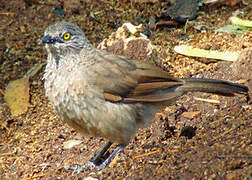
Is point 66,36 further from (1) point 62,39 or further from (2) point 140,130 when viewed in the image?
(2) point 140,130

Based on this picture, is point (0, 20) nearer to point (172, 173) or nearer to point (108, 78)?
point (108, 78)

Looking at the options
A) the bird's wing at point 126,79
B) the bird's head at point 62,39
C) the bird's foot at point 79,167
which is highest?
the bird's head at point 62,39

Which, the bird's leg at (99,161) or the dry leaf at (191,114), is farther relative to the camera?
the dry leaf at (191,114)

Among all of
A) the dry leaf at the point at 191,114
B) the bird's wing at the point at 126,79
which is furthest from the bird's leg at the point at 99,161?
the dry leaf at the point at 191,114

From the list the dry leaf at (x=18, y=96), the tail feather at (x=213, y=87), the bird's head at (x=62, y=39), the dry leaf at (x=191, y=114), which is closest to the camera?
the bird's head at (x=62, y=39)

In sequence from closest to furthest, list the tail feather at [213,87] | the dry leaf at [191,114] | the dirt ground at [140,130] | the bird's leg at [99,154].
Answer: the dirt ground at [140,130], the tail feather at [213,87], the bird's leg at [99,154], the dry leaf at [191,114]

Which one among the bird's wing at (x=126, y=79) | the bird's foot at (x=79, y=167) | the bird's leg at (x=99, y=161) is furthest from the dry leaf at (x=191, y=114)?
the bird's foot at (x=79, y=167)

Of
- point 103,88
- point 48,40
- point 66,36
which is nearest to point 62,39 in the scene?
point 66,36

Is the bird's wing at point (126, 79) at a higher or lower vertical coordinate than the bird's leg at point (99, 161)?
higher

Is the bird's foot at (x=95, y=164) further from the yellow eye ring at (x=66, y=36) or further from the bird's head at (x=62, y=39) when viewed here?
the yellow eye ring at (x=66, y=36)
